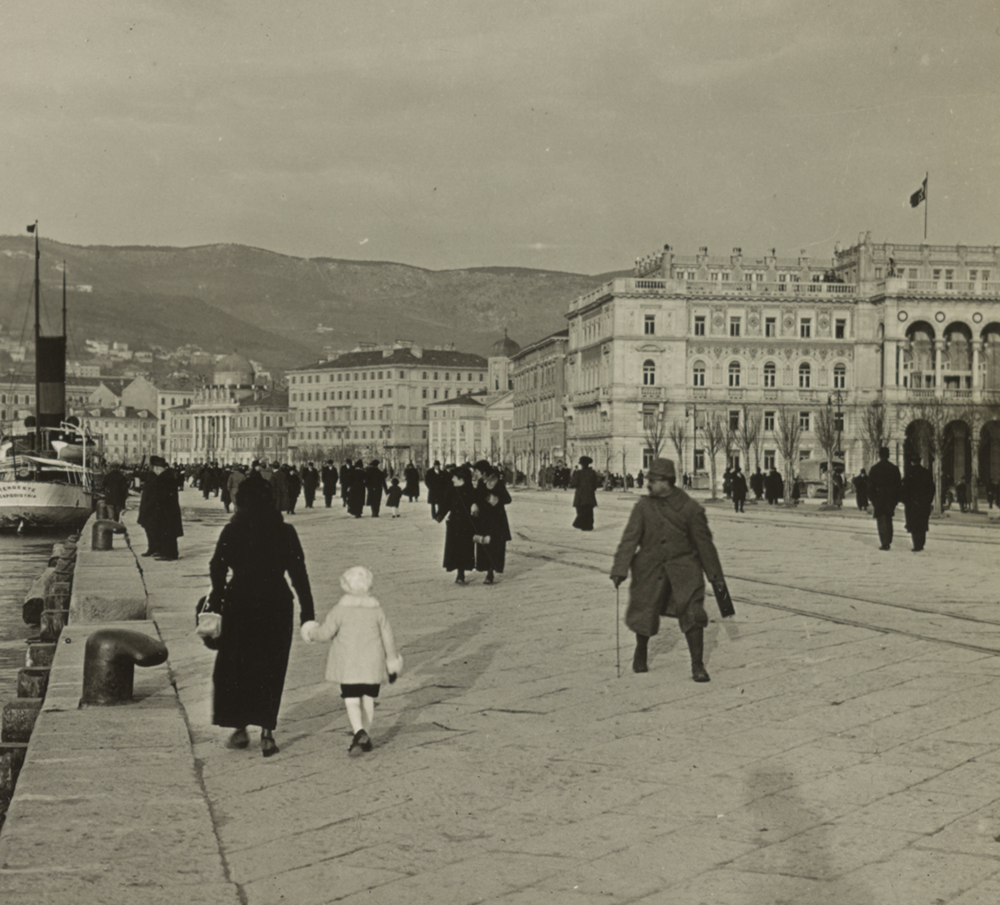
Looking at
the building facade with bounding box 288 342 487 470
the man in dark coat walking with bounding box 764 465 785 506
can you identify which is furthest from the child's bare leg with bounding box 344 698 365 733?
the building facade with bounding box 288 342 487 470

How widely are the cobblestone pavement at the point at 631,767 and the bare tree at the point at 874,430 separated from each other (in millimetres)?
42323

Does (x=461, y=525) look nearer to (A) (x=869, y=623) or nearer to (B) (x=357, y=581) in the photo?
(A) (x=869, y=623)

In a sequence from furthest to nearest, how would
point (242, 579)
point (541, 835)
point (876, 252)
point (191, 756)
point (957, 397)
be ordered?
point (876, 252) < point (957, 397) < point (242, 579) < point (191, 756) < point (541, 835)

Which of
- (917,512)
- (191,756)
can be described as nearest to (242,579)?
(191,756)

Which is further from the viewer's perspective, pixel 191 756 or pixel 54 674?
pixel 54 674

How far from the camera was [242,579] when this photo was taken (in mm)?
6695

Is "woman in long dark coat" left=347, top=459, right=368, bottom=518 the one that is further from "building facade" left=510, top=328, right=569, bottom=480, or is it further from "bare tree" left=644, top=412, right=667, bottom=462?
"building facade" left=510, top=328, right=569, bottom=480

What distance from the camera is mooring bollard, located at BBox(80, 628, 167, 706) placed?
7.49m

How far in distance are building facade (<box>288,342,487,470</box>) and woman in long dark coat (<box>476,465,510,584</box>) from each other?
13546 cm

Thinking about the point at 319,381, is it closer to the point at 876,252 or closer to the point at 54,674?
the point at 876,252

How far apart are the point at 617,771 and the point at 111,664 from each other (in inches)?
117

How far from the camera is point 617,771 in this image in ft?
20.1

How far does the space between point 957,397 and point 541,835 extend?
262 feet

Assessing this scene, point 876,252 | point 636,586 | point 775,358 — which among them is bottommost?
point 636,586
